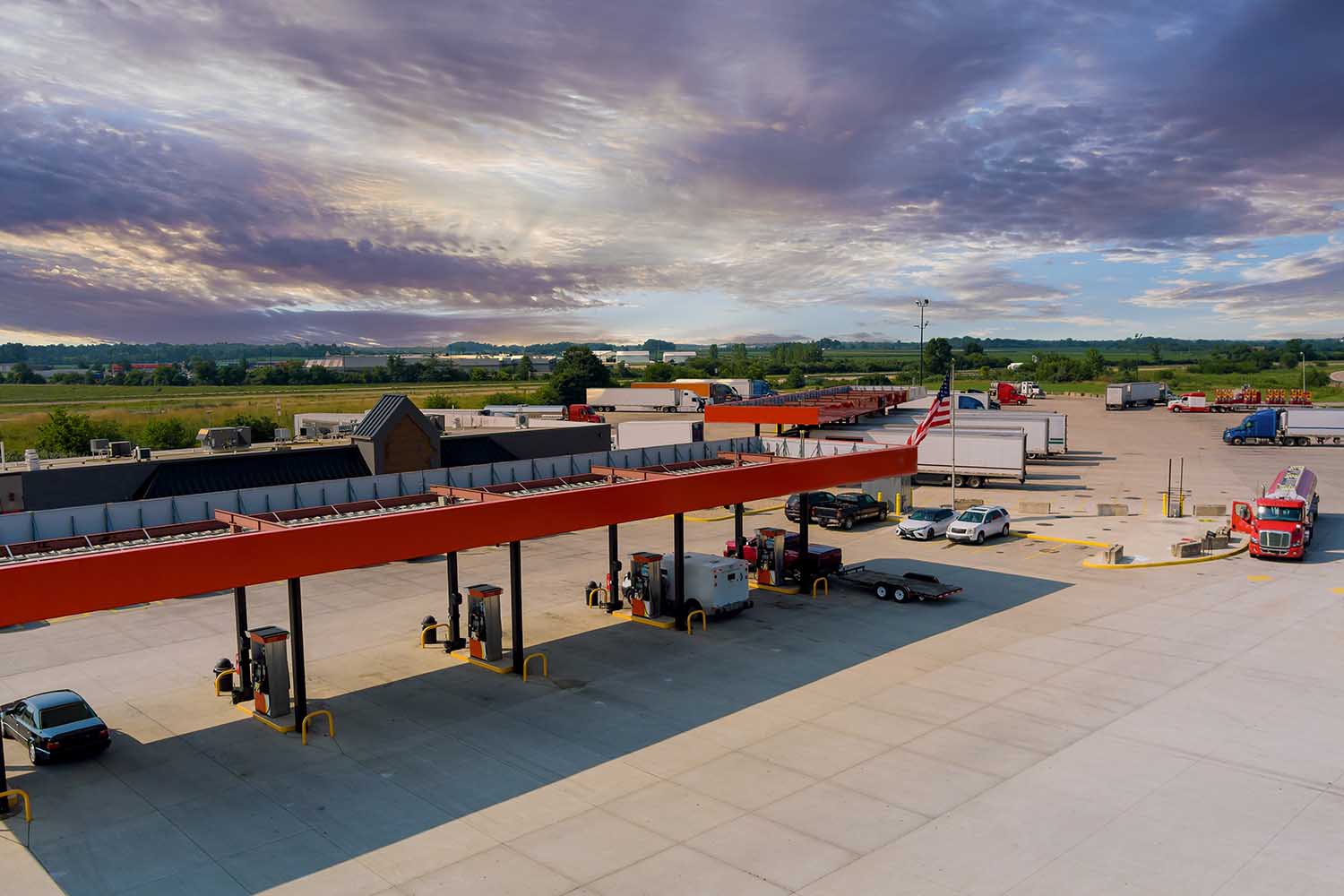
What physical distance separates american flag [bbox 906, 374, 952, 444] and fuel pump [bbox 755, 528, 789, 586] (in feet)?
29.4

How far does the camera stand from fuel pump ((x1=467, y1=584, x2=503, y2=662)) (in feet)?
79.5

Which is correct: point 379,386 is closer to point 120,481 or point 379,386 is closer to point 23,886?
point 120,481

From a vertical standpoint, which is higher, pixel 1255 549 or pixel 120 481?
pixel 120 481

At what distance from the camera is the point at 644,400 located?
377ft

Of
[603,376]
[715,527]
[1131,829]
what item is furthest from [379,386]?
[1131,829]

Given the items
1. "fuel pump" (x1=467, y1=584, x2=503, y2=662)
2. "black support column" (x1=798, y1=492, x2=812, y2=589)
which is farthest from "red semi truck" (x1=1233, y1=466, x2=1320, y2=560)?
"fuel pump" (x1=467, y1=584, x2=503, y2=662)

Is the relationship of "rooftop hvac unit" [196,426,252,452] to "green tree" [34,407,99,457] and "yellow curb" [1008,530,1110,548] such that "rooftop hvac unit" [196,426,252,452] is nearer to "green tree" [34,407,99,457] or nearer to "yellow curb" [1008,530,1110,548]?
"green tree" [34,407,99,457]

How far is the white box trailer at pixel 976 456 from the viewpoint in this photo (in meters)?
52.2

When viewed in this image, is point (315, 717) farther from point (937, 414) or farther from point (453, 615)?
point (937, 414)

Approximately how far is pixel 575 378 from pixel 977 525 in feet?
318

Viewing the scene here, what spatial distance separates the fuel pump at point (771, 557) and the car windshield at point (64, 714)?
20.9 metres

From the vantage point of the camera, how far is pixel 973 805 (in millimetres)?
16125

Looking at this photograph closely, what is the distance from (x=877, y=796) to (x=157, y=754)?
48.7 feet

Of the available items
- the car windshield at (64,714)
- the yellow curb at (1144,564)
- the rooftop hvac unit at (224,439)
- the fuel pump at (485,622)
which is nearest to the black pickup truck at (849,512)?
the yellow curb at (1144,564)
